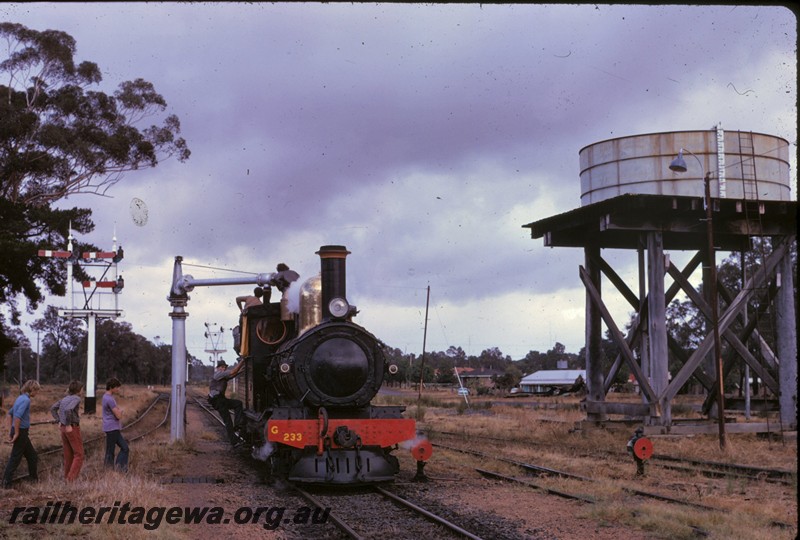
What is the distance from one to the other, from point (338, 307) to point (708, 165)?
454 inches

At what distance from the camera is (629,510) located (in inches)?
396

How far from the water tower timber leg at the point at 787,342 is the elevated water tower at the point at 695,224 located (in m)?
0.03

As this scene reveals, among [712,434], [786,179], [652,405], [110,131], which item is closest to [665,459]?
[652,405]

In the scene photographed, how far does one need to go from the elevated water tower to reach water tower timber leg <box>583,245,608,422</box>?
72 centimetres

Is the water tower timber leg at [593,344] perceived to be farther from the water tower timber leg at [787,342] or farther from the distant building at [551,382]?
the distant building at [551,382]

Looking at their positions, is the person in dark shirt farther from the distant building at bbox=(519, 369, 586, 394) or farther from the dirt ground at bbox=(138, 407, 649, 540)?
the distant building at bbox=(519, 369, 586, 394)

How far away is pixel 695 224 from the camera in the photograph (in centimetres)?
2028

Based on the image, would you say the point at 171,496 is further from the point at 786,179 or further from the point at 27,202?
the point at 27,202

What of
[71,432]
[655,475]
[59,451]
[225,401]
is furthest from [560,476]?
[59,451]

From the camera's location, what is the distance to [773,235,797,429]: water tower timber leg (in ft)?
67.2

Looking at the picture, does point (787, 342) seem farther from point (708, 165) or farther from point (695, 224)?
point (708, 165)

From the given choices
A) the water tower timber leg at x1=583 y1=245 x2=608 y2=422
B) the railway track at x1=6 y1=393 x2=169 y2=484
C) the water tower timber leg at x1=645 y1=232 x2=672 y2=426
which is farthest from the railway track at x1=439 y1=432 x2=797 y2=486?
the railway track at x1=6 y1=393 x2=169 y2=484

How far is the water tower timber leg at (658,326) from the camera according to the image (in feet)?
64.0

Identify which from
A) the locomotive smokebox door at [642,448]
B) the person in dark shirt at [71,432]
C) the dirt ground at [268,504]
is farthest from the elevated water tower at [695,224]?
the person in dark shirt at [71,432]
